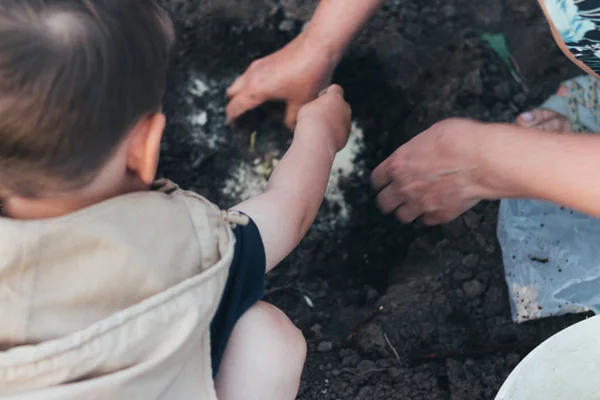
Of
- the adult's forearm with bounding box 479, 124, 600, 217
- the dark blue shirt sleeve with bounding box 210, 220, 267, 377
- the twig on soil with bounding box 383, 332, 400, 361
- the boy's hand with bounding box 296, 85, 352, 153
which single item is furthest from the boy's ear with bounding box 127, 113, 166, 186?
the twig on soil with bounding box 383, 332, 400, 361

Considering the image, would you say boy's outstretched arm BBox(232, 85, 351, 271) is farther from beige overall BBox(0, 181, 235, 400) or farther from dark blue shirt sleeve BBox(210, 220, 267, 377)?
beige overall BBox(0, 181, 235, 400)

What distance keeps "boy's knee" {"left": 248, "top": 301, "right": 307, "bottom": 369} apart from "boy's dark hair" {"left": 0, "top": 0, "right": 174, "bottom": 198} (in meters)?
0.40

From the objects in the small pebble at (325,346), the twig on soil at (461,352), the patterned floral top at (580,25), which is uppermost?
the patterned floral top at (580,25)

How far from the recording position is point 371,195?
1465 millimetres

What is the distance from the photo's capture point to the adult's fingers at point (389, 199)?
4.34 ft

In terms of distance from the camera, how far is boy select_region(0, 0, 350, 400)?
670 mm

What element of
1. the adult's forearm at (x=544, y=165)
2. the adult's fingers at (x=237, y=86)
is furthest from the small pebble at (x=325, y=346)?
the adult's fingers at (x=237, y=86)

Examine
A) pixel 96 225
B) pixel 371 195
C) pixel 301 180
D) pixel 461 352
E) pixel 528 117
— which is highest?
pixel 96 225

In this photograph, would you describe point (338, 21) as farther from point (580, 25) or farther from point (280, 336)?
point (280, 336)

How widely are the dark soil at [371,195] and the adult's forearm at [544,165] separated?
339mm

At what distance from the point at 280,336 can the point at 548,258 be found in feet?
2.31

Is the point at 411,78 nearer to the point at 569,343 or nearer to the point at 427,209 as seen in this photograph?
the point at 427,209

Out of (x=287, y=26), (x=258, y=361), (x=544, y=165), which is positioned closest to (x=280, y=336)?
(x=258, y=361)

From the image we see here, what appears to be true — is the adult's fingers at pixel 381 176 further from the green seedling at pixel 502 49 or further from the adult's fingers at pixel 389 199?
the green seedling at pixel 502 49
